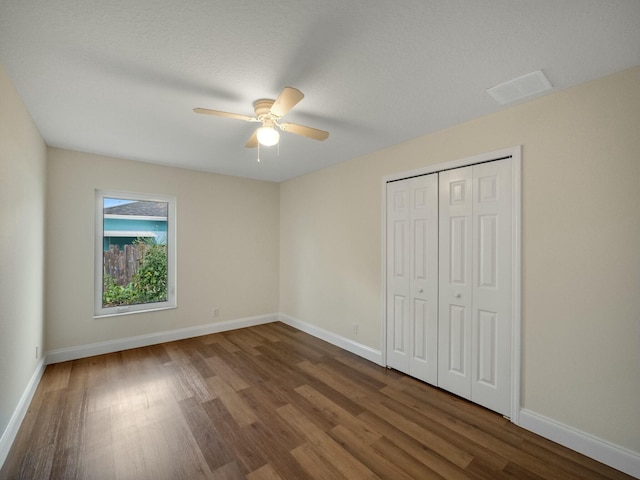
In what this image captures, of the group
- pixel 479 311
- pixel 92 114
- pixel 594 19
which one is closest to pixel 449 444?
pixel 479 311

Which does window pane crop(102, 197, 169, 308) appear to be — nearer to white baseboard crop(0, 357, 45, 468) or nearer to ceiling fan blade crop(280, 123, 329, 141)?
white baseboard crop(0, 357, 45, 468)

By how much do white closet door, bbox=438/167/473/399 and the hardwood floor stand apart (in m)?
0.27

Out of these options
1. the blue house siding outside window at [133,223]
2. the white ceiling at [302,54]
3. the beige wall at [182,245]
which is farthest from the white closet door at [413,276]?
the blue house siding outside window at [133,223]

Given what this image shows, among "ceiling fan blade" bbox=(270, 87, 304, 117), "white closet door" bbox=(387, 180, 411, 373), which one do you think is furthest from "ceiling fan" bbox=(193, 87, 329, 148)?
"white closet door" bbox=(387, 180, 411, 373)

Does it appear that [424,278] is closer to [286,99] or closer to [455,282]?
[455,282]

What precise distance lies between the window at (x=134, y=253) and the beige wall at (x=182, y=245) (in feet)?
0.35

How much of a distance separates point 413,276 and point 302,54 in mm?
2260

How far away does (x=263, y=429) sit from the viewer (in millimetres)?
2111

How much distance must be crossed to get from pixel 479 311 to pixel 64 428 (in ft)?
11.3

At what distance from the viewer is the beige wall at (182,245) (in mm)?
3258

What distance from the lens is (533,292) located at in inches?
83.2

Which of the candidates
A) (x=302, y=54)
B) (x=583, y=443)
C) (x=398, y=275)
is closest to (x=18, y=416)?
(x=302, y=54)

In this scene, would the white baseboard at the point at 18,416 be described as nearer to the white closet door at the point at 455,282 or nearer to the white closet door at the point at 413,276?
the white closet door at the point at 413,276

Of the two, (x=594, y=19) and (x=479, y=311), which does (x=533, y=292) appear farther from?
(x=594, y=19)
